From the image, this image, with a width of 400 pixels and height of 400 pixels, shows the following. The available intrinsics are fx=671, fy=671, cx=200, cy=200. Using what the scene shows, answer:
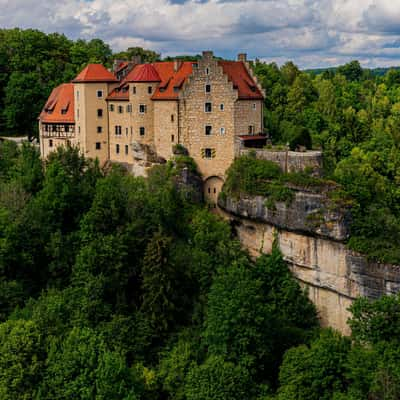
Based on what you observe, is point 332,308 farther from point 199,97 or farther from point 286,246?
point 199,97

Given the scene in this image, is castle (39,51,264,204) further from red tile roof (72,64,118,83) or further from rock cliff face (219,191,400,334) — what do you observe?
rock cliff face (219,191,400,334)

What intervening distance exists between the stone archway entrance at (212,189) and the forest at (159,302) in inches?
67.4

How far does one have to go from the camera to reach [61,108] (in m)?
58.6

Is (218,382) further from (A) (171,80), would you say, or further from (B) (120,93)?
(B) (120,93)

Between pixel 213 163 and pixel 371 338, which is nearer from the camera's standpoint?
pixel 371 338

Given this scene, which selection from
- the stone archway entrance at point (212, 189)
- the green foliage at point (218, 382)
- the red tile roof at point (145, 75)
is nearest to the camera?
the green foliage at point (218, 382)

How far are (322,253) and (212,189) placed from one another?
440 inches

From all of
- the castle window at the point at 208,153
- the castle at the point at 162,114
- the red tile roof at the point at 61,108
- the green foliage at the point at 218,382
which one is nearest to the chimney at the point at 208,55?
the castle at the point at 162,114

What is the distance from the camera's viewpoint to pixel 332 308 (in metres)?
45.4

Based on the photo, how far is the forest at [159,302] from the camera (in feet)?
117

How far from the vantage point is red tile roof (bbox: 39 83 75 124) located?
58.1 m

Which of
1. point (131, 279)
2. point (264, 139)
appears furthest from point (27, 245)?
point (264, 139)

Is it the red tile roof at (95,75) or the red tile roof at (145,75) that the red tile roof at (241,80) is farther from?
the red tile roof at (95,75)

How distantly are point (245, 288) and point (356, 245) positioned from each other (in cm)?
866
